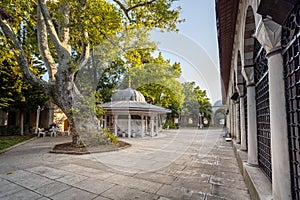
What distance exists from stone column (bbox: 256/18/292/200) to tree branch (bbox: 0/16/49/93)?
776cm

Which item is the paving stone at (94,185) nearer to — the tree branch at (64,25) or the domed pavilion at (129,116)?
the tree branch at (64,25)

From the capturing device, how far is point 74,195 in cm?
272

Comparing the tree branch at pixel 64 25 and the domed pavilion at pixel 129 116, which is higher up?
the tree branch at pixel 64 25

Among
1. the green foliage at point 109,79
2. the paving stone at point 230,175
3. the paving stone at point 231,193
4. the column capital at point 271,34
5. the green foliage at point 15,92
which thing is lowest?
the paving stone at point 230,175

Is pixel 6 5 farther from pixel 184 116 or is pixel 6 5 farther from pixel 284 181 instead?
pixel 184 116

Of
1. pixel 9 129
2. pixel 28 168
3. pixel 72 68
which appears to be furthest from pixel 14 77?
pixel 28 168

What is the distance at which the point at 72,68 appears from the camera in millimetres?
6914

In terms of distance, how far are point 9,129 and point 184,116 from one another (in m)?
25.5

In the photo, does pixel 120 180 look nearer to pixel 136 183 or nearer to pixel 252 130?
pixel 136 183

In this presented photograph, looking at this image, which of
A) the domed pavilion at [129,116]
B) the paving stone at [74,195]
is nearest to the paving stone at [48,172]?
the paving stone at [74,195]

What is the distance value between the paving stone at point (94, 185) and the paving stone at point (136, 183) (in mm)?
203

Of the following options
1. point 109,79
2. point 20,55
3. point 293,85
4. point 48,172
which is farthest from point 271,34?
point 109,79

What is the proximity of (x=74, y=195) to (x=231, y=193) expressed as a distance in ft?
8.85

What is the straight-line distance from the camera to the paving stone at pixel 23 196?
8.61ft
